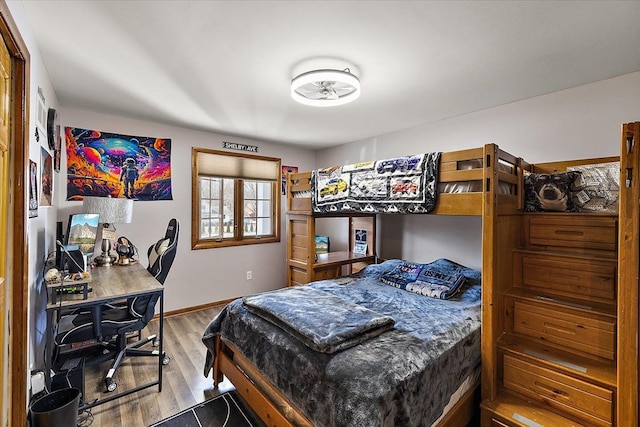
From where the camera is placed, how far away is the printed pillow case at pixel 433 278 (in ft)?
8.40

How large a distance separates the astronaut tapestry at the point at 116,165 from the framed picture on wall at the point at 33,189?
1.38 m

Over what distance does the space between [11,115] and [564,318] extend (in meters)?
3.21

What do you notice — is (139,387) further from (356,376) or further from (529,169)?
(529,169)

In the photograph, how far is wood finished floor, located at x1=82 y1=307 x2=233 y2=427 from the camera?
1898 mm

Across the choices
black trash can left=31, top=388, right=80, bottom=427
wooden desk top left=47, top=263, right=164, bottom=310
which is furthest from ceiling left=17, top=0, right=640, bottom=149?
black trash can left=31, top=388, right=80, bottom=427

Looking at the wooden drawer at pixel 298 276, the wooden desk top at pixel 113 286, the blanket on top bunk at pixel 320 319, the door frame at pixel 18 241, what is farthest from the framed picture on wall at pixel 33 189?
the wooden drawer at pixel 298 276

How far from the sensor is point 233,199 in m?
4.16

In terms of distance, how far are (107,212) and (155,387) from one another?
153cm

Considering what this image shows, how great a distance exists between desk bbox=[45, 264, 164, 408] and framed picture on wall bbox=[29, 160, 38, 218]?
55cm

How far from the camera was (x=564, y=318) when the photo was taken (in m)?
1.71

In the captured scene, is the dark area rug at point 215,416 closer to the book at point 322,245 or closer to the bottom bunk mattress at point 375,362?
the bottom bunk mattress at point 375,362

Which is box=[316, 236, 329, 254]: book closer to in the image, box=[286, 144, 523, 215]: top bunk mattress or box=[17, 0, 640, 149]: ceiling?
box=[286, 144, 523, 215]: top bunk mattress

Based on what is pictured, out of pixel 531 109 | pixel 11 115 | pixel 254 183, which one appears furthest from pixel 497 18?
pixel 254 183

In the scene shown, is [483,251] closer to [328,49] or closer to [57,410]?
[328,49]
